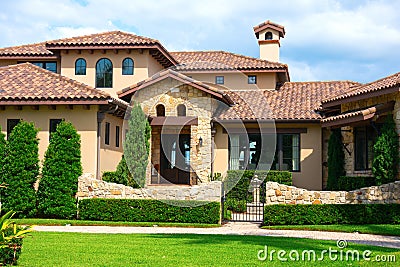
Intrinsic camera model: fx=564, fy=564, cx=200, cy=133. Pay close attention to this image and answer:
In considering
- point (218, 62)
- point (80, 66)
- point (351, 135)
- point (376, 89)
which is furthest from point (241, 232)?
point (218, 62)

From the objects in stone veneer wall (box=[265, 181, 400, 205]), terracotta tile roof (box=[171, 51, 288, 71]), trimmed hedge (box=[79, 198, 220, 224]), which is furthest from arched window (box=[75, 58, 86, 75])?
stone veneer wall (box=[265, 181, 400, 205])

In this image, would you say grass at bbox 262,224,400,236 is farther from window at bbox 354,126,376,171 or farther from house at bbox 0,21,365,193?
house at bbox 0,21,365,193

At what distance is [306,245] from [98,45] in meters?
18.5

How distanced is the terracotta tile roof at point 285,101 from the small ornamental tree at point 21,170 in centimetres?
966

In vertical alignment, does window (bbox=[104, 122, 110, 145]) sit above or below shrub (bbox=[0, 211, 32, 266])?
above

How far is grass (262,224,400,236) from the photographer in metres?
16.8

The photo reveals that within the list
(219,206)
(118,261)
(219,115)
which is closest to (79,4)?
(219,206)

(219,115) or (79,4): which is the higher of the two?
(79,4)

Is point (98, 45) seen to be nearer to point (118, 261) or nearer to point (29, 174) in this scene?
point (29, 174)

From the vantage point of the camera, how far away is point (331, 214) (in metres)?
18.6

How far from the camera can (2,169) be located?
20250 mm

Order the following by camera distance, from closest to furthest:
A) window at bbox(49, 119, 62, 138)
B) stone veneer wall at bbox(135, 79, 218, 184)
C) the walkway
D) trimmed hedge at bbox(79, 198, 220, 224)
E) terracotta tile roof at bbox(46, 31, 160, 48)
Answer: the walkway < trimmed hedge at bbox(79, 198, 220, 224) < window at bbox(49, 119, 62, 138) < stone veneer wall at bbox(135, 79, 218, 184) < terracotta tile roof at bbox(46, 31, 160, 48)

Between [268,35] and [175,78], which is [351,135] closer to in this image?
[175,78]

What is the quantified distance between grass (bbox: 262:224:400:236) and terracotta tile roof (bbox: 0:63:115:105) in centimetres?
830
